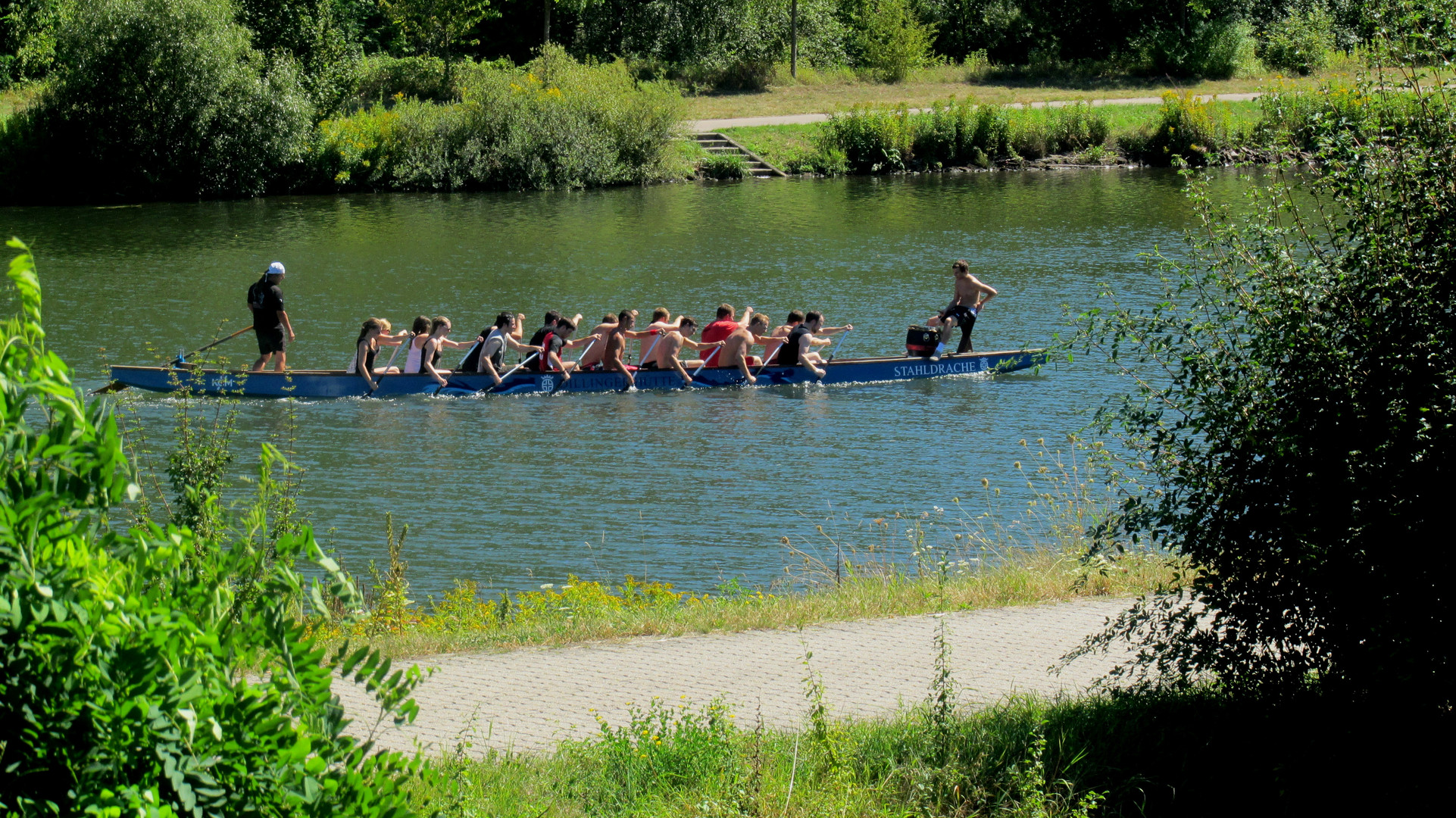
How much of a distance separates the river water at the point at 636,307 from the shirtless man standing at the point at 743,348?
712 mm

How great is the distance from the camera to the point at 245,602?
12.6 ft

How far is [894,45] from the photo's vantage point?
5062cm

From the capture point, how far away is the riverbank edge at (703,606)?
25.6 feet

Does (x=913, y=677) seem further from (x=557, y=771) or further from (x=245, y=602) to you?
(x=245, y=602)

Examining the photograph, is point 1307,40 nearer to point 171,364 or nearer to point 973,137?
point 171,364

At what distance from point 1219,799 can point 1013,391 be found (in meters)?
12.3

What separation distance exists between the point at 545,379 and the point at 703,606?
9330 mm

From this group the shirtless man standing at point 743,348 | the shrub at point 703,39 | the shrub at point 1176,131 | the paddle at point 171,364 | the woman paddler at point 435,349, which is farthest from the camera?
the shrub at point 703,39

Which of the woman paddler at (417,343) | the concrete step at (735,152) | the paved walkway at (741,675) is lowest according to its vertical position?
the paved walkway at (741,675)

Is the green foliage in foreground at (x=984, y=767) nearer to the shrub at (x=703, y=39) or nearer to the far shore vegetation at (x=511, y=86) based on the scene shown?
the far shore vegetation at (x=511, y=86)

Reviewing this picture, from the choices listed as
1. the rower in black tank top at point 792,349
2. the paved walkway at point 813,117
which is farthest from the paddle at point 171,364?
the paved walkway at point 813,117

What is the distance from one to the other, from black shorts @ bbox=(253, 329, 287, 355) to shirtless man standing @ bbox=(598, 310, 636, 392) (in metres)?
4.25

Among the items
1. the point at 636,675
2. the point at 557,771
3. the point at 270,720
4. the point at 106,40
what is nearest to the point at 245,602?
the point at 270,720

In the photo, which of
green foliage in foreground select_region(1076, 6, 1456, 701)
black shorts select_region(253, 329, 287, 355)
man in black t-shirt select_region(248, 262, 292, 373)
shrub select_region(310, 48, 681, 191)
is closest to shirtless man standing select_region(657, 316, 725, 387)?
man in black t-shirt select_region(248, 262, 292, 373)
